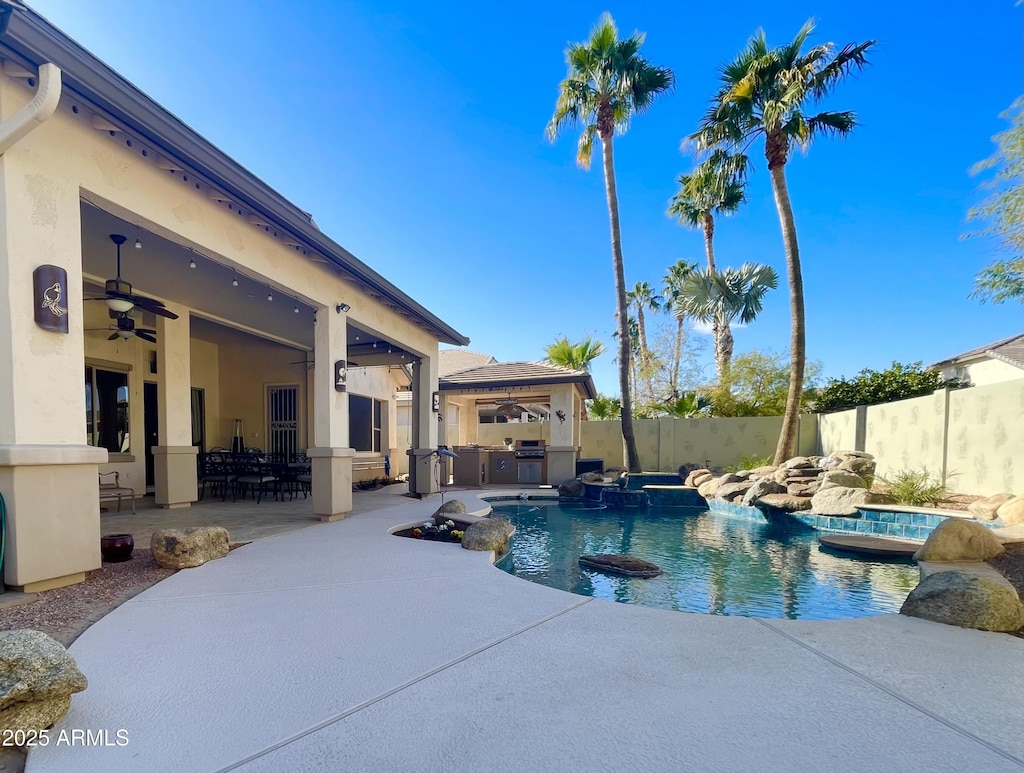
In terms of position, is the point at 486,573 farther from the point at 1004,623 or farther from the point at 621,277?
the point at 621,277

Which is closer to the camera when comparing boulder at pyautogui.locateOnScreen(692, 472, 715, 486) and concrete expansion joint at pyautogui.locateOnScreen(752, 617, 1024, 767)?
concrete expansion joint at pyautogui.locateOnScreen(752, 617, 1024, 767)

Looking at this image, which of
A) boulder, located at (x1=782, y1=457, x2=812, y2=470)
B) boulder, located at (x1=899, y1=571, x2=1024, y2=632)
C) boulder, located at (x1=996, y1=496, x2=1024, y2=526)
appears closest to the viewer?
boulder, located at (x1=899, y1=571, x2=1024, y2=632)

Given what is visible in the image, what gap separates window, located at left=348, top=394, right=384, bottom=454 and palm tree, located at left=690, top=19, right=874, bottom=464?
1137 cm

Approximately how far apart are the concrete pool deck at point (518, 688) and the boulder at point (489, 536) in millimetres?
1717

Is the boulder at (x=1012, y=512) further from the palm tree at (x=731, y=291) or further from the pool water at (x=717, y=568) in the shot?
the palm tree at (x=731, y=291)

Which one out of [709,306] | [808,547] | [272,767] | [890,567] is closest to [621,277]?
[709,306]

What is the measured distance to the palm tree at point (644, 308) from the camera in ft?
88.9

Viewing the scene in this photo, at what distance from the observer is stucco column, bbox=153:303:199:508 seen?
8.07 m

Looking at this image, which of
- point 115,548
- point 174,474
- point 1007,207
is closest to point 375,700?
point 115,548

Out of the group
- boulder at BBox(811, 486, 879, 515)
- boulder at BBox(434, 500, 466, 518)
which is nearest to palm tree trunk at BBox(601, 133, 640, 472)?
boulder at BBox(811, 486, 879, 515)

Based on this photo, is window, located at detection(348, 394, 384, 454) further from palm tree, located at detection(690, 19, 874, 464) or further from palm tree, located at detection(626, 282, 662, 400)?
palm tree, located at detection(626, 282, 662, 400)

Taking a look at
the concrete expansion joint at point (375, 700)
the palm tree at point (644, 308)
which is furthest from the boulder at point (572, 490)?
the palm tree at point (644, 308)

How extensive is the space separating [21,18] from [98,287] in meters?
6.19

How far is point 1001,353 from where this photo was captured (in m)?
14.7
